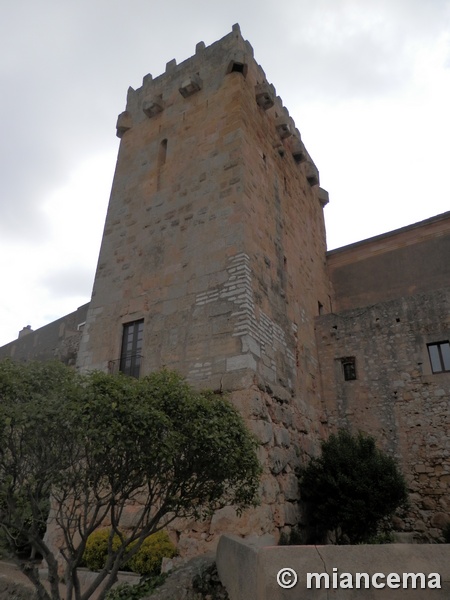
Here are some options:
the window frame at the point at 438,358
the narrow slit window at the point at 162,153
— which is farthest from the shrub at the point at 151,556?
the narrow slit window at the point at 162,153

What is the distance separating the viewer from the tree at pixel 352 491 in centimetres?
892

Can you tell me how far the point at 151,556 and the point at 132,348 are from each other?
4.49 metres

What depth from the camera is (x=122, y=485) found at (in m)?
5.23

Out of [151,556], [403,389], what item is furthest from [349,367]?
[151,556]

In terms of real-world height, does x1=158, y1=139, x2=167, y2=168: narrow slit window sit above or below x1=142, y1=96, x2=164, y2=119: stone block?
below

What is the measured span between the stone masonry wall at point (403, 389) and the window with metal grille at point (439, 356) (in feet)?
0.46

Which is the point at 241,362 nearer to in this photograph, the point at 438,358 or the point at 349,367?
the point at 349,367

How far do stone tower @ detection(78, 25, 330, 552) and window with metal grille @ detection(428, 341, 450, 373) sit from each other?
2899mm

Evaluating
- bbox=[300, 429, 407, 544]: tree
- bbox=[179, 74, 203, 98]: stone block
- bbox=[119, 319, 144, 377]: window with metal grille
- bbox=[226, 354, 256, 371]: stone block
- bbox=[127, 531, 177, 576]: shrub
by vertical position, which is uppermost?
bbox=[179, 74, 203, 98]: stone block

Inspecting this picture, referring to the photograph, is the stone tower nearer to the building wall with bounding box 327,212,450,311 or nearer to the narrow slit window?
the narrow slit window

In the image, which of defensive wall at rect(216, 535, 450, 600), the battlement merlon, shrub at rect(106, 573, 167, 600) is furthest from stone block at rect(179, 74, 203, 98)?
defensive wall at rect(216, 535, 450, 600)
